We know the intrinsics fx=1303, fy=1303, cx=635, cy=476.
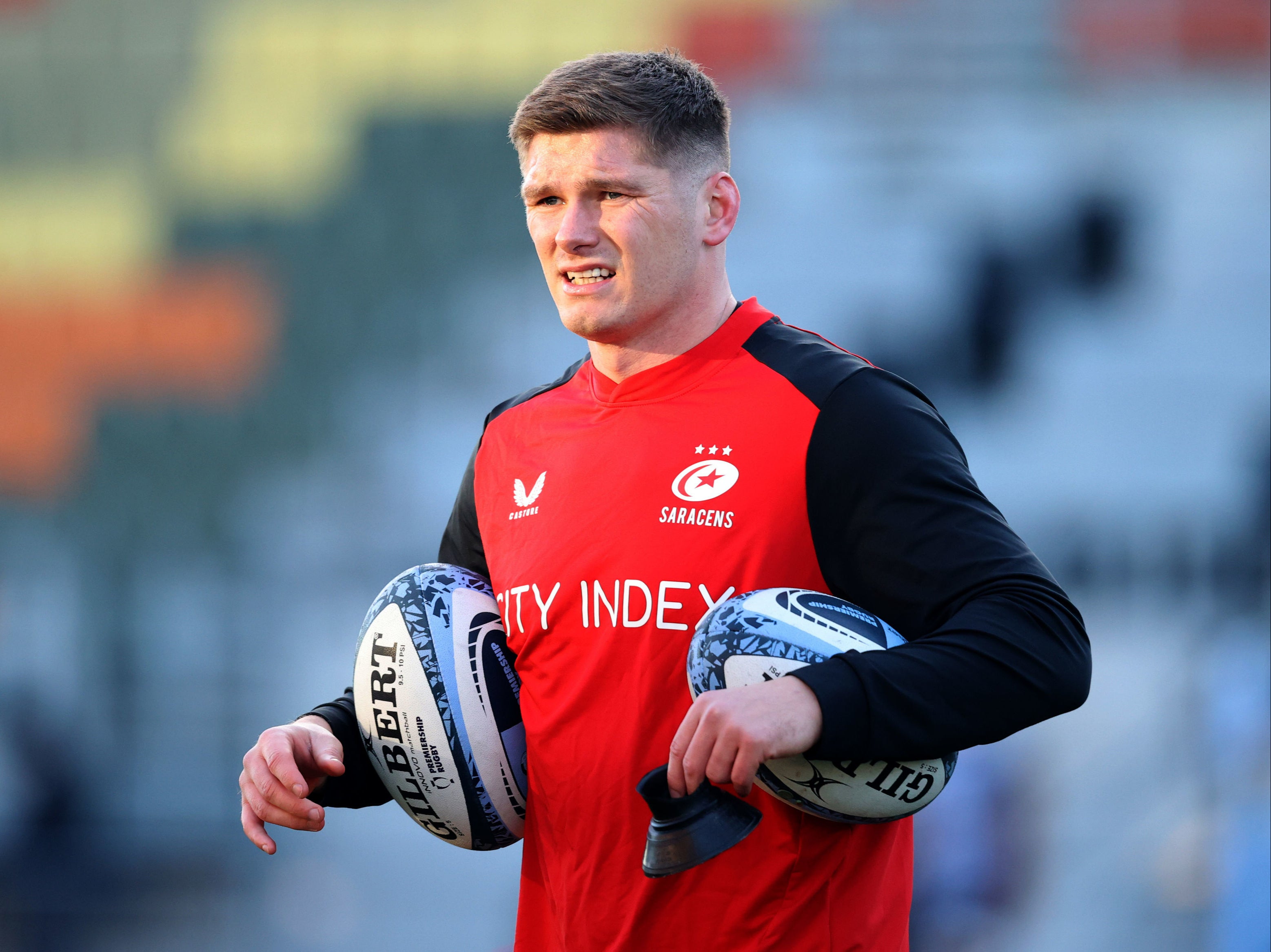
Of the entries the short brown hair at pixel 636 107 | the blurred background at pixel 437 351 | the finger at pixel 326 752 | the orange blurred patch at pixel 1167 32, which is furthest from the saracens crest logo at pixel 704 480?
the orange blurred patch at pixel 1167 32

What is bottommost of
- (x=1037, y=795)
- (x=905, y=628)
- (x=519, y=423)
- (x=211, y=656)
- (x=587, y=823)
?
(x=1037, y=795)

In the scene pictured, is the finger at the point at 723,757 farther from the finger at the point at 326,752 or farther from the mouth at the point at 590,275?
the mouth at the point at 590,275

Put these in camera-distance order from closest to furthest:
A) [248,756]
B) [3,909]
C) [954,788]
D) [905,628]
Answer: [905,628] → [248,756] → [954,788] → [3,909]

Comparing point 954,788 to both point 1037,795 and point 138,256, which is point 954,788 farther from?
point 138,256

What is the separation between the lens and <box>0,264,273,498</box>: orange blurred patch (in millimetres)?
7215

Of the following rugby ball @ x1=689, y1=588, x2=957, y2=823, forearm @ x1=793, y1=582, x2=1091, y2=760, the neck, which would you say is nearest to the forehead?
the neck

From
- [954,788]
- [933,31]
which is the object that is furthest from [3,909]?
[933,31]

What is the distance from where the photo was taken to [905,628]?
1.80 meters

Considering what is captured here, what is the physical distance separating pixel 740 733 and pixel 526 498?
2.40ft

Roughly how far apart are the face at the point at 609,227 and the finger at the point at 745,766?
75 cm

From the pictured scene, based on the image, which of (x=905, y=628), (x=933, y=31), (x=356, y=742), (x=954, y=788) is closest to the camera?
(x=905, y=628)

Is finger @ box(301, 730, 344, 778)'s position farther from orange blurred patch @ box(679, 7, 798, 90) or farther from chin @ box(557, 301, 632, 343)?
orange blurred patch @ box(679, 7, 798, 90)

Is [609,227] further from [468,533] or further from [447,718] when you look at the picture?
[447,718]

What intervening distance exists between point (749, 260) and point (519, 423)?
514 cm
